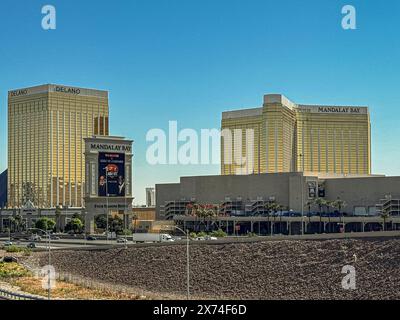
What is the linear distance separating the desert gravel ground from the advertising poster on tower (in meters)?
57.5

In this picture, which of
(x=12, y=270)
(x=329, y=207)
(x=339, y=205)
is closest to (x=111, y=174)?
(x=329, y=207)

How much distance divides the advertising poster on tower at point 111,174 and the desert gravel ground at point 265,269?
57.5m

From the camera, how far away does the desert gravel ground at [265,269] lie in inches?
2480

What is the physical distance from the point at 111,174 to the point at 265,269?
8165cm

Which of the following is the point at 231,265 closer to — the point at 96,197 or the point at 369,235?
the point at 369,235

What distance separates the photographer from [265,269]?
72000mm

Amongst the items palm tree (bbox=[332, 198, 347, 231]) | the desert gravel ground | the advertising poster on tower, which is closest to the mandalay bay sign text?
the advertising poster on tower

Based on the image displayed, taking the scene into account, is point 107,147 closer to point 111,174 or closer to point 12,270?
point 111,174

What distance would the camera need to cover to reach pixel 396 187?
131375 mm

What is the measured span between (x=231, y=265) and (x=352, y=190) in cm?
6759

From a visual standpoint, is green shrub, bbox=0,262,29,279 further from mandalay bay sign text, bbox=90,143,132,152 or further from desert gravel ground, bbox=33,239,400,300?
mandalay bay sign text, bbox=90,143,132,152

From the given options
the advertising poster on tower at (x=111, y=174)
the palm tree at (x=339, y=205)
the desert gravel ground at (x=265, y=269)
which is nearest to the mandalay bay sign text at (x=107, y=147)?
the advertising poster on tower at (x=111, y=174)

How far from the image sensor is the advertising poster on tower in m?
148
